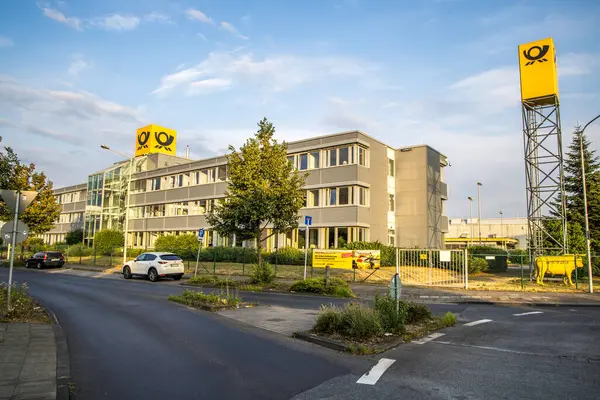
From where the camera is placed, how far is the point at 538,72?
2673 cm

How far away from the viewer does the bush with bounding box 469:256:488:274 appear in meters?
30.2

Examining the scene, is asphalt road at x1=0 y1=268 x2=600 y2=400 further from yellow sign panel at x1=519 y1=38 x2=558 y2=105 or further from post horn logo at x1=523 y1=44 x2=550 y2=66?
post horn logo at x1=523 y1=44 x2=550 y2=66

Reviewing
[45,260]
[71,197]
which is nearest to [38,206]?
[45,260]

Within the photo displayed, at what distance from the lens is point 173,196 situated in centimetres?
4934

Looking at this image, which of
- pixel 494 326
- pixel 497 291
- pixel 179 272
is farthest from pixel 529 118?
pixel 179 272

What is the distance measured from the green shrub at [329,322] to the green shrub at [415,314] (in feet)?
6.71

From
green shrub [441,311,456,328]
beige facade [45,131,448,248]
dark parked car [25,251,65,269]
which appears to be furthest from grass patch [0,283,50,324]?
dark parked car [25,251,65,269]

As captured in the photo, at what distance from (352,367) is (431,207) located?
3418cm

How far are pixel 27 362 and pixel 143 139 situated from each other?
186 ft

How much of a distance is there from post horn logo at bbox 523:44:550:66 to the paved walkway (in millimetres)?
27472

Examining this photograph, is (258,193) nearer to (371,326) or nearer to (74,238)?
(371,326)

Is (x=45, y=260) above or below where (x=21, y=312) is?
above

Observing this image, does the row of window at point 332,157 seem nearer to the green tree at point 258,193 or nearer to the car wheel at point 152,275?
the green tree at point 258,193

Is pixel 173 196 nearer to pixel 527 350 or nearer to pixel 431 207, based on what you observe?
pixel 431 207
